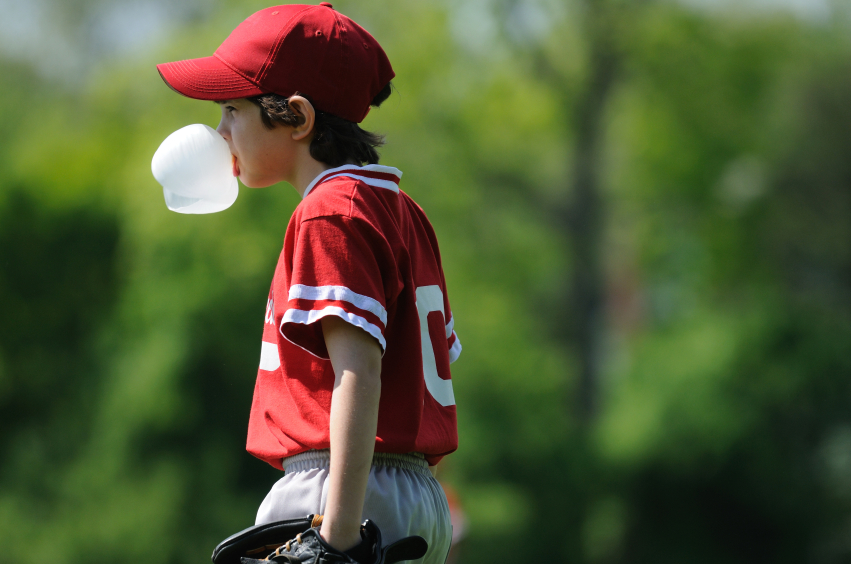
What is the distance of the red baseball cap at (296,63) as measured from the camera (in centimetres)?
148

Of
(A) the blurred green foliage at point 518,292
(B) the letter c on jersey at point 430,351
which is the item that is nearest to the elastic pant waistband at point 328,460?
(B) the letter c on jersey at point 430,351

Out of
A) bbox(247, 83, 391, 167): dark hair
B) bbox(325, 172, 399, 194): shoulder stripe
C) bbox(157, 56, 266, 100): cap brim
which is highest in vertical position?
bbox(157, 56, 266, 100): cap brim

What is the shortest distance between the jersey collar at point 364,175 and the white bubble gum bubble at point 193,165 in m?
0.20

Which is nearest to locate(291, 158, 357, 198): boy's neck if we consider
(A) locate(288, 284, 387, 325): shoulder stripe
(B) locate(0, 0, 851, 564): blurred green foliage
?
(A) locate(288, 284, 387, 325): shoulder stripe

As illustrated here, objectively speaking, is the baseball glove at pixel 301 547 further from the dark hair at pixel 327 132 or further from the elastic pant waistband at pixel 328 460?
the dark hair at pixel 327 132

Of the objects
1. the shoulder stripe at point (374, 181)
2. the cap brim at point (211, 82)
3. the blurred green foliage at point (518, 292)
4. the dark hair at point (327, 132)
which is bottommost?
the blurred green foliage at point (518, 292)

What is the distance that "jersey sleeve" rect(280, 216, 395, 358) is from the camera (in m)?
1.30

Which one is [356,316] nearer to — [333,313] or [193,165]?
[333,313]

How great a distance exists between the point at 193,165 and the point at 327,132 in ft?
0.82

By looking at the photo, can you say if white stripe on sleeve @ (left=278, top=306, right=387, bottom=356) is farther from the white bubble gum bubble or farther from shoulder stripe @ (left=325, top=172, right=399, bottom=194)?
the white bubble gum bubble

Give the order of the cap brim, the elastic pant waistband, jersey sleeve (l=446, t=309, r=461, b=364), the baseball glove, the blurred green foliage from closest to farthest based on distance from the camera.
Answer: the baseball glove, the elastic pant waistband, the cap brim, jersey sleeve (l=446, t=309, r=461, b=364), the blurred green foliage

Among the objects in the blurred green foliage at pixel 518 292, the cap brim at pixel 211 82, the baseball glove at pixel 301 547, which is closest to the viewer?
the baseball glove at pixel 301 547

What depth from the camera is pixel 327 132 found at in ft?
4.97

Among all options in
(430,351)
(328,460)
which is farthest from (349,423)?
(430,351)
